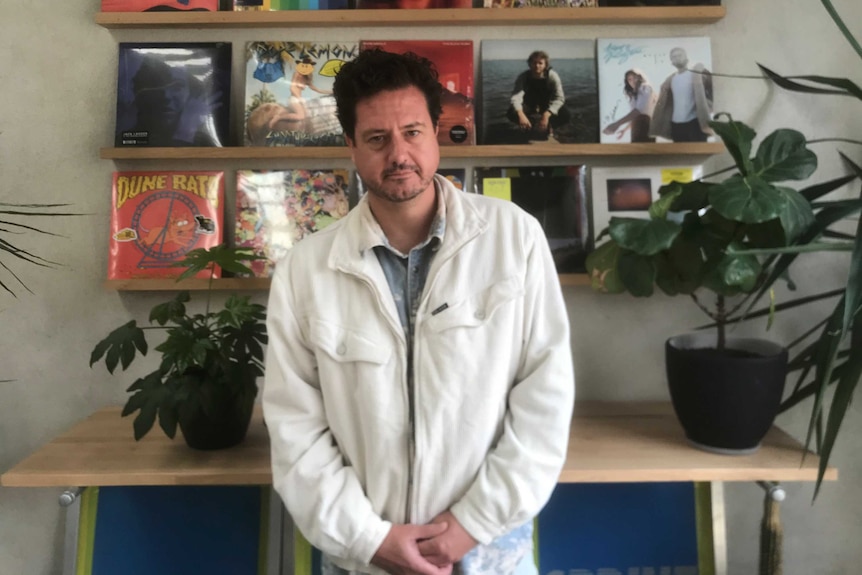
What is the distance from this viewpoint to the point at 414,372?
111cm

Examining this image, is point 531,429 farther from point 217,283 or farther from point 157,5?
point 157,5

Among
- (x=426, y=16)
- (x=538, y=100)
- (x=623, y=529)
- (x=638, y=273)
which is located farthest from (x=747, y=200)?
(x=426, y=16)

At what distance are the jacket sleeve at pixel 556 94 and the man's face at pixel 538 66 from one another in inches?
0.8

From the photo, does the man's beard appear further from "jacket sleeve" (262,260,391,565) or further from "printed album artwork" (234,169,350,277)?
"printed album artwork" (234,169,350,277)

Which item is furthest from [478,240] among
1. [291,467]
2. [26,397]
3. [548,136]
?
[26,397]

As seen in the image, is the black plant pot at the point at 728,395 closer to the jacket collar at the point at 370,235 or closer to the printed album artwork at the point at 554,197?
the printed album artwork at the point at 554,197

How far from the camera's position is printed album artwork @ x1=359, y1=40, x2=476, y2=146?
5.57 ft

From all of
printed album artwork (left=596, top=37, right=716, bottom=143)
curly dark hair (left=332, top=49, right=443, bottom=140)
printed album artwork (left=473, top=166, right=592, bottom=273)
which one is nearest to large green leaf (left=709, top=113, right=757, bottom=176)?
printed album artwork (left=596, top=37, right=716, bottom=143)

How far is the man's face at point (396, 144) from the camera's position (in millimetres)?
1110

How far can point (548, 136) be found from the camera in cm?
171

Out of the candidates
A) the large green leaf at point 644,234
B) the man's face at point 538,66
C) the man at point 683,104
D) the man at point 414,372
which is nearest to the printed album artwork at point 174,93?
the man at point 414,372

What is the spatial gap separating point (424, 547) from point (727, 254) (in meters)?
0.80

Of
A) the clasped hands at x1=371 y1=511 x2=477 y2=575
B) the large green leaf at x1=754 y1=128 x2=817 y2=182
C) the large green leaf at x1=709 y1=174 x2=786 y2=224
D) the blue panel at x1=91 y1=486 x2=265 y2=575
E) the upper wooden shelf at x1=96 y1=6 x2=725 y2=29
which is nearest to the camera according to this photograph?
the clasped hands at x1=371 y1=511 x2=477 y2=575

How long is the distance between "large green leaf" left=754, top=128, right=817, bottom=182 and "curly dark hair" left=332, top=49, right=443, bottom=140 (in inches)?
27.7
